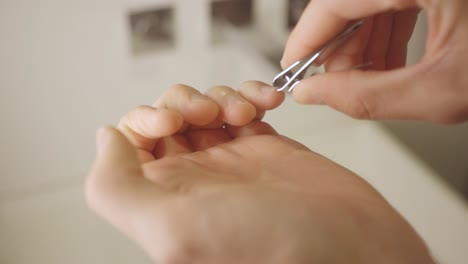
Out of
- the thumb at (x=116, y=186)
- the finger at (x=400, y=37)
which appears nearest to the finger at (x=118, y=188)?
the thumb at (x=116, y=186)

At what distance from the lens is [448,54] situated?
464 millimetres

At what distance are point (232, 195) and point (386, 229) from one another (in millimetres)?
143

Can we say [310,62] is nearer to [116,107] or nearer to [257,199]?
[257,199]

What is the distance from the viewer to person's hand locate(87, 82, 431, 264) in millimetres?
398

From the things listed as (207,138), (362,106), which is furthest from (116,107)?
(362,106)

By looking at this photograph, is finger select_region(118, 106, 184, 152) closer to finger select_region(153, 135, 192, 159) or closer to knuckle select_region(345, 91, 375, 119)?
finger select_region(153, 135, 192, 159)

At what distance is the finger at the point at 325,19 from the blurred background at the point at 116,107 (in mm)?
294

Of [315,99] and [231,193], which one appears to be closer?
[231,193]

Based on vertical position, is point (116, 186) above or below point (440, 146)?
above

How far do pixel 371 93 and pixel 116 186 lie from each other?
232 mm

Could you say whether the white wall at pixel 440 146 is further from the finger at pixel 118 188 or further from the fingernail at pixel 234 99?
the finger at pixel 118 188

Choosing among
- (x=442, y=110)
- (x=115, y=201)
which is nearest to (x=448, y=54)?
(x=442, y=110)

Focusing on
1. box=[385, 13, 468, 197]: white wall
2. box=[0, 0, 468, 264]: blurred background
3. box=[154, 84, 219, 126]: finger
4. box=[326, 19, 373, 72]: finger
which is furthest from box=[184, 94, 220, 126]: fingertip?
box=[385, 13, 468, 197]: white wall

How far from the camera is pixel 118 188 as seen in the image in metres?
0.40
